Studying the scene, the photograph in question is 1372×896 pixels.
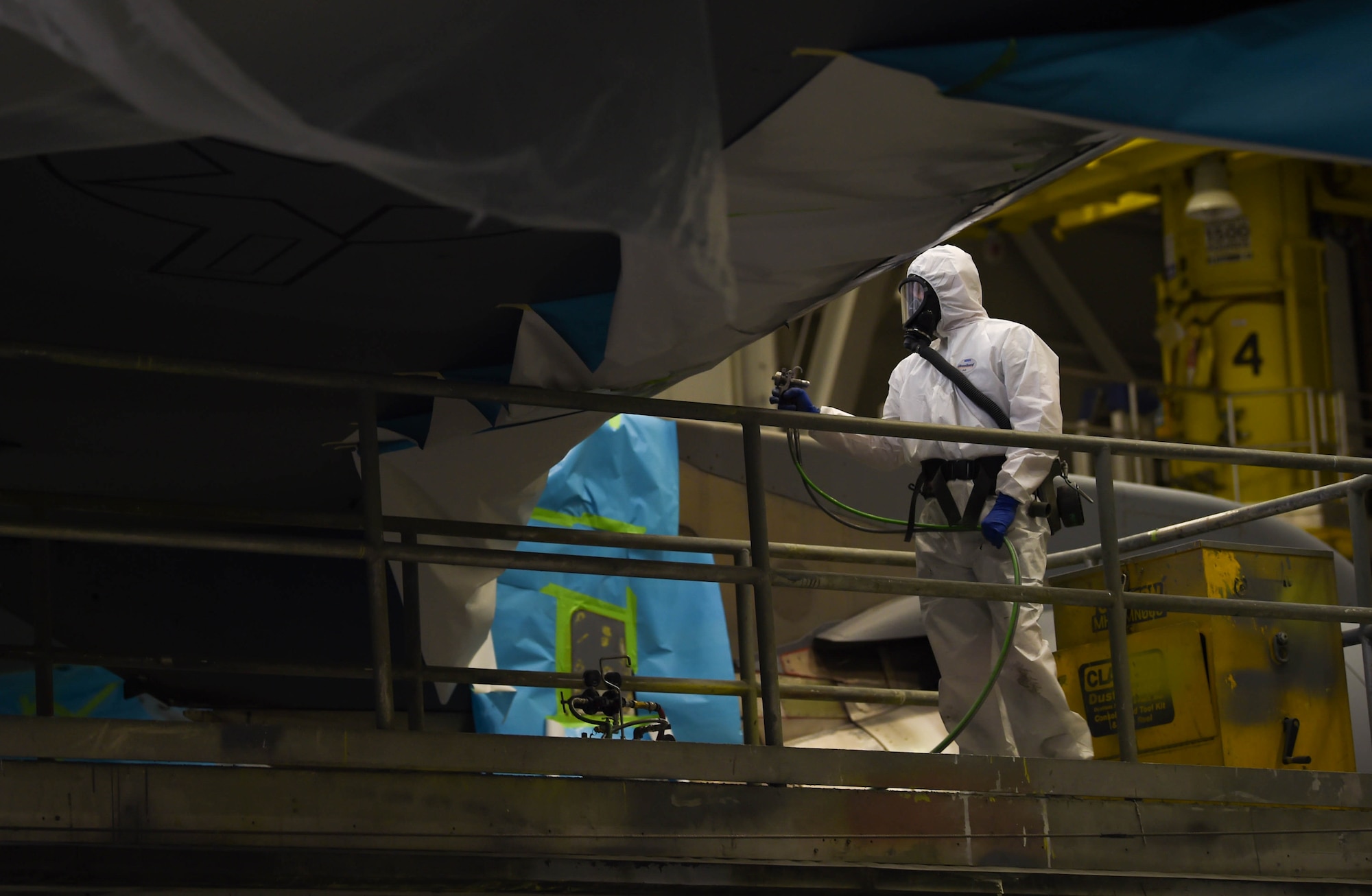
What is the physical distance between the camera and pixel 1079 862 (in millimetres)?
4824

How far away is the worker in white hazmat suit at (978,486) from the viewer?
557cm

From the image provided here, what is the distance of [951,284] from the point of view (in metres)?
6.11

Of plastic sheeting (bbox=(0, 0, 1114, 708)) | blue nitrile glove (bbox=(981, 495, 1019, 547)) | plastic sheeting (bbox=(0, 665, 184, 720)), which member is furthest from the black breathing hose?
plastic sheeting (bbox=(0, 665, 184, 720))

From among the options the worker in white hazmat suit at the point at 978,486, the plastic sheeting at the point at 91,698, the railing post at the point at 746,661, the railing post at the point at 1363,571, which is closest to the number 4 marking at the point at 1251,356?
the railing post at the point at 1363,571

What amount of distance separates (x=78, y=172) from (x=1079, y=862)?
11.5 ft

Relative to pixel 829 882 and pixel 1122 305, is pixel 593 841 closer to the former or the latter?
pixel 829 882

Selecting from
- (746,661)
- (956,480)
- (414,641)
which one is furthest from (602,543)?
(956,480)

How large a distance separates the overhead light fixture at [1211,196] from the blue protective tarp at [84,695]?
12.3 meters

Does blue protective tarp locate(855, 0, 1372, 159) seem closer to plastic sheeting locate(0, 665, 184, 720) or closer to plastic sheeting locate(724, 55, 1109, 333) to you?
plastic sheeting locate(724, 55, 1109, 333)

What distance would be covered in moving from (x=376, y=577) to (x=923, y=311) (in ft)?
9.15

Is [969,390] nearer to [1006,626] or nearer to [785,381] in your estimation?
[785,381]

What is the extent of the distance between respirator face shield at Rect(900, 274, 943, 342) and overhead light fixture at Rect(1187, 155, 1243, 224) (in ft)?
36.3

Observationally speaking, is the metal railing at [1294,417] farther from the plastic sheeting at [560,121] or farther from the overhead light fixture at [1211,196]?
the plastic sheeting at [560,121]

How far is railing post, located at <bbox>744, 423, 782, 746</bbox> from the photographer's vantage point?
4.69 metres
